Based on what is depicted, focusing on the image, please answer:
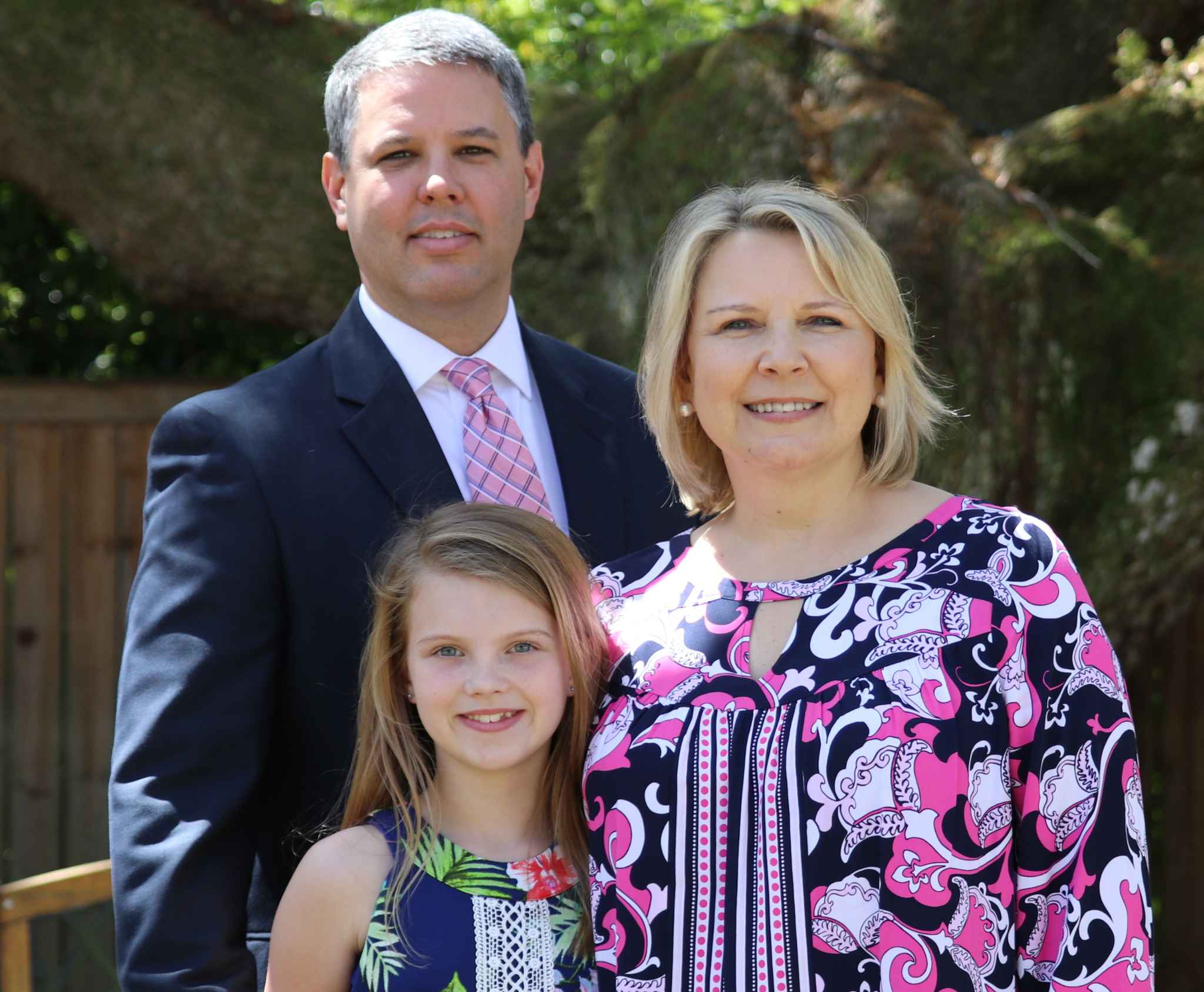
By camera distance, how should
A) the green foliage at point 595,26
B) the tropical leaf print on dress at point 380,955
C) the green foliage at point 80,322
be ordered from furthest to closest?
the green foliage at point 595,26 < the green foliage at point 80,322 < the tropical leaf print on dress at point 380,955

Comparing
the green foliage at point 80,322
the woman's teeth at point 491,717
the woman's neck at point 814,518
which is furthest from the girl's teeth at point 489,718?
the green foliage at point 80,322

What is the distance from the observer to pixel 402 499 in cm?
201

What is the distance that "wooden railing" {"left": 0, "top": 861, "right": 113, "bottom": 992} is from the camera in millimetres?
2729

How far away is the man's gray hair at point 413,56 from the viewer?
6.88ft

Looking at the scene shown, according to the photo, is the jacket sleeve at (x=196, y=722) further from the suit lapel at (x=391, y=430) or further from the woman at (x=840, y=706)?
the woman at (x=840, y=706)

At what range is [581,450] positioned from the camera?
2227mm

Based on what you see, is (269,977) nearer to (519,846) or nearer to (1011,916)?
(519,846)

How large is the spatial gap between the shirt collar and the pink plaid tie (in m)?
0.03

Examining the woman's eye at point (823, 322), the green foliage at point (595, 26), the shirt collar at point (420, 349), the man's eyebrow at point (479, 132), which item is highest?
the green foliage at point (595, 26)

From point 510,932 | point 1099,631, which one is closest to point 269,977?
point 510,932

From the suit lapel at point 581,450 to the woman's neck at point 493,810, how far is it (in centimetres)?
46

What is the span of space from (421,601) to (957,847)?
72 centimetres

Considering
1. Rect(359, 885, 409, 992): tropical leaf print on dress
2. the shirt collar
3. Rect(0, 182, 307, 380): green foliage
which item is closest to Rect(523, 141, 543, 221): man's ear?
the shirt collar

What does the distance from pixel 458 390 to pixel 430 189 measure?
0.30 m
